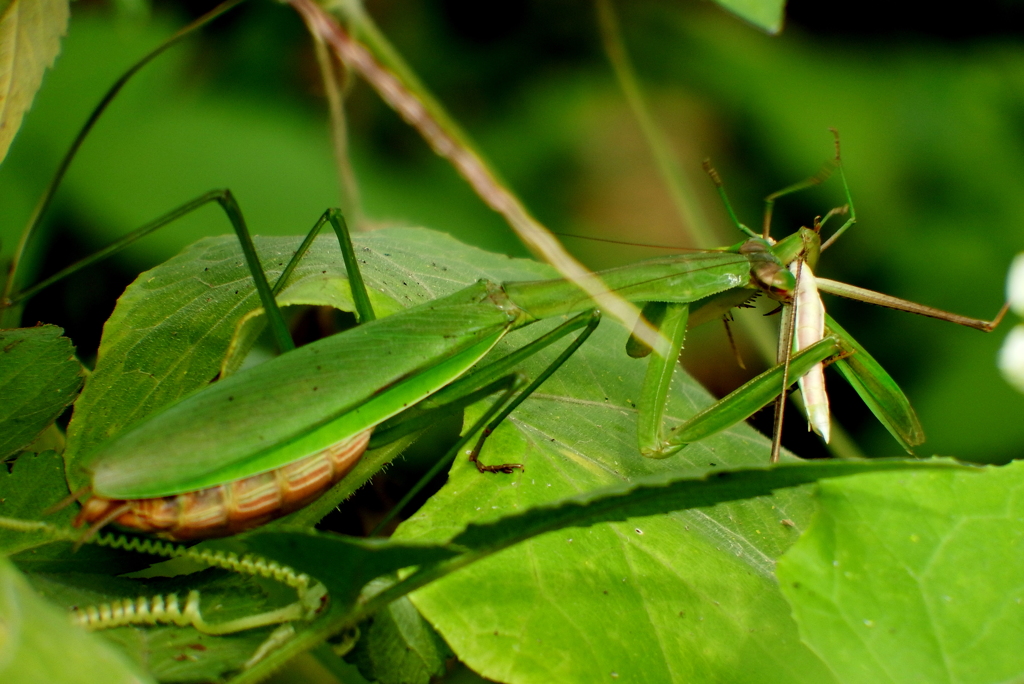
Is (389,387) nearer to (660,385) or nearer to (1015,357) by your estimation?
(660,385)

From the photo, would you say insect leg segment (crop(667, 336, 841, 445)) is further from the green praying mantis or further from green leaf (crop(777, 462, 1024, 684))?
green leaf (crop(777, 462, 1024, 684))

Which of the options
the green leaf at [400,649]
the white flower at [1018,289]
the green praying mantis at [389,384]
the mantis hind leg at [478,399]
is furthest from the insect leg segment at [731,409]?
the white flower at [1018,289]

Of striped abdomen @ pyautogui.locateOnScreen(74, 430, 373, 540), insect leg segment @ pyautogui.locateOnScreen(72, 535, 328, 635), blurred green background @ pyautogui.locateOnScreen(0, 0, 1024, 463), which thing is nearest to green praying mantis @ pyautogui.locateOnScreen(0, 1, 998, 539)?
striped abdomen @ pyautogui.locateOnScreen(74, 430, 373, 540)

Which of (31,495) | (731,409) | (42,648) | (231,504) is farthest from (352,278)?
(42,648)

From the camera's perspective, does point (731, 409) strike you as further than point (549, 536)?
Yes

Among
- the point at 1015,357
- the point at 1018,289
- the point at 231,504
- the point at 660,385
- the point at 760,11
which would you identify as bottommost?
the point at 1015,357
